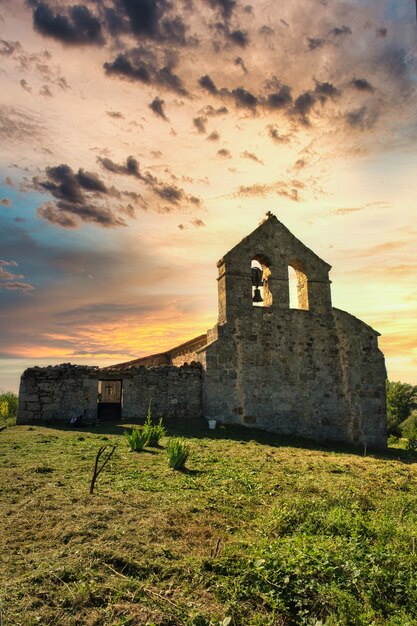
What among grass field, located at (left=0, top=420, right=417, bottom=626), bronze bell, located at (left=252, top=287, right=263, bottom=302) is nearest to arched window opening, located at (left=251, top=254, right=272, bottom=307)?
bronze bell, located at (left=252, top=287, right=263, bottom=302)

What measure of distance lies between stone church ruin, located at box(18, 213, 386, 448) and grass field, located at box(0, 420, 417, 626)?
587 cm

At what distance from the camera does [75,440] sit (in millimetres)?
11805

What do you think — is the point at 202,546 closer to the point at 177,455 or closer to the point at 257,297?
the point at 177,455

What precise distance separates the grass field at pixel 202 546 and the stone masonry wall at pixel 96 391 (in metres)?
5.70

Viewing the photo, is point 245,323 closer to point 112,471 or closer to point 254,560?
point 112,471

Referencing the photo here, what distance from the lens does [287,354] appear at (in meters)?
16.2

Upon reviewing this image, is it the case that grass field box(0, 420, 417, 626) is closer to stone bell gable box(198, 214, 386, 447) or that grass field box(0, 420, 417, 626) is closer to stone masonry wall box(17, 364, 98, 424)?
stone masonry wall box(17, 364, 98, 424)

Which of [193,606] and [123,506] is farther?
[123,506]

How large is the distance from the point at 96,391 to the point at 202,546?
35.2ft

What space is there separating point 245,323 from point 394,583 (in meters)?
11.6

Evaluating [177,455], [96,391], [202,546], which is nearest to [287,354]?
[96,391]

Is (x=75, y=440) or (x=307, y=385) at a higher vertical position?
(x=307, y=385)

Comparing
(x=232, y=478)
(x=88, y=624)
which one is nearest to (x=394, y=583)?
(x=88, y=624)

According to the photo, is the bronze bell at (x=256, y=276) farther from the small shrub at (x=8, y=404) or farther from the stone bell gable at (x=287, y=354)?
the small shrub at (x=8, y=404)
